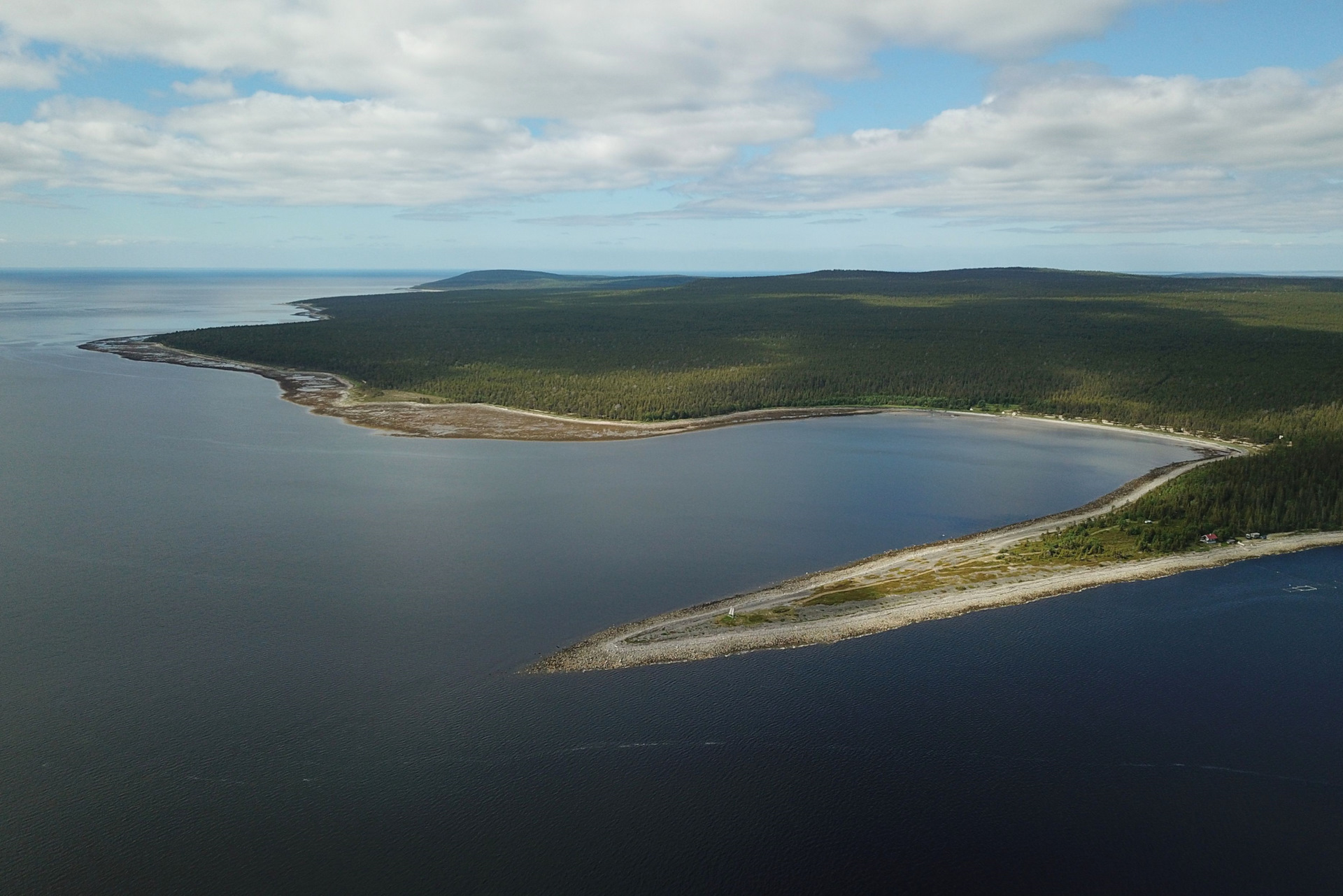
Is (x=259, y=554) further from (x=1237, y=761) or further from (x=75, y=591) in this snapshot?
(x=1237, y=761)

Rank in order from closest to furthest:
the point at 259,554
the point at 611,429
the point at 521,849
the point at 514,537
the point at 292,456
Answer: the point at 521,849 → the point at 259,554 → the point at 514,537 → the point at 292,456 → the point at 611,429

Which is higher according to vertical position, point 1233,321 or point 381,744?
point 1233,321

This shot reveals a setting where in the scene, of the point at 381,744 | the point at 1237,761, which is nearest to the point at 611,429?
the point at 381,744

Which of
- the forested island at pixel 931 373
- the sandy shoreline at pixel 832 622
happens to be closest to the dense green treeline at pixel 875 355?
the forested island at pixel 931 373

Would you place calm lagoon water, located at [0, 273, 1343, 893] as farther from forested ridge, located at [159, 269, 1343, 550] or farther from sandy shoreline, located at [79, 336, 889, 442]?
sandy shoreline, located at [79, 336, 889, 442]

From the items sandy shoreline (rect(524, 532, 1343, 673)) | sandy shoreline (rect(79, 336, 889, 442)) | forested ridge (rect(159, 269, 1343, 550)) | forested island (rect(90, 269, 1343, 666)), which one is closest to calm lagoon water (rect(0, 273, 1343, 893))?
sandy shoreline (rect(524, 532, 1343, 673))

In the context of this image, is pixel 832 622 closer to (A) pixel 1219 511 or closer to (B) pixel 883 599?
(B) pixel 883 599
